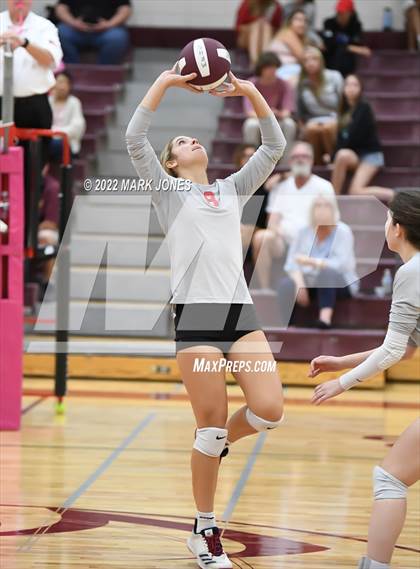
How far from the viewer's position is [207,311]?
4.81 metres

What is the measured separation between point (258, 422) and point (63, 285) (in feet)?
13.2

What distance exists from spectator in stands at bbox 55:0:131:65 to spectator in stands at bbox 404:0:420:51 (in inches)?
133

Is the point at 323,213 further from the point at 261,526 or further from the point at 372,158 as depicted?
the point at 261,526

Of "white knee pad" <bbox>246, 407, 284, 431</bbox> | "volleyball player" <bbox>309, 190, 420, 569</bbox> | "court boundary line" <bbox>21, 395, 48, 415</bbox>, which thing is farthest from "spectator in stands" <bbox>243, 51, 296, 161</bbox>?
"volleyball player" <bbox>309, 190, 420, 569</bbox>

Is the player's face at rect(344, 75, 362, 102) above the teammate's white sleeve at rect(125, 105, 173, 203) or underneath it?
underneath

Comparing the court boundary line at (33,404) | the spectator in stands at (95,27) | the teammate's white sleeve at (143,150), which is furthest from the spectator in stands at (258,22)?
the teammate's white sleeve at (143,150)

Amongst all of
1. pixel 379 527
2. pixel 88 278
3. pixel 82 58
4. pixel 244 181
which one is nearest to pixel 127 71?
pixel 82 58

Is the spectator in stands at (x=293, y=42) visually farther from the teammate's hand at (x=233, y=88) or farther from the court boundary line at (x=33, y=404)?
the teammate's hand at (x=233, y=88)

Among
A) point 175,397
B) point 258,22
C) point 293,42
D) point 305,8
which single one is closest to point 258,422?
point 175,397

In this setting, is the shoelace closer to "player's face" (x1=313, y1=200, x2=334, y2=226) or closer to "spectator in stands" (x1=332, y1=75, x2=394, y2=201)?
"player's face" (x1=313, y1=200, x2=334, y2=226)

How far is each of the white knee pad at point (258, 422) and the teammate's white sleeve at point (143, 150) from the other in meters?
1.02

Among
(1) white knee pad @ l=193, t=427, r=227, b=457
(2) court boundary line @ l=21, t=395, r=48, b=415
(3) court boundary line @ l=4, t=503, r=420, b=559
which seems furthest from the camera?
(2) court boundary line @ l=21, t=395, r=48, b=415

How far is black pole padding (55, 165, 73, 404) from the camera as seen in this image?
8562 millimetres

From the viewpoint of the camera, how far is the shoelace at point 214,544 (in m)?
4.84
